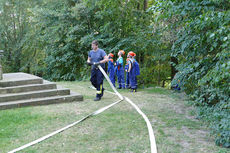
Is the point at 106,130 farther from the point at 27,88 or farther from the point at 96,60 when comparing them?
the point at 27,88

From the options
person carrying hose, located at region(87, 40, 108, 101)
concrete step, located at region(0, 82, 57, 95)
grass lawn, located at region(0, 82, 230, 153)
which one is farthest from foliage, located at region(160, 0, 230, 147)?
concrete step, located at region(0, 82, 57, 95)

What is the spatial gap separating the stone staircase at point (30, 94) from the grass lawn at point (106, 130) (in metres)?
0.36

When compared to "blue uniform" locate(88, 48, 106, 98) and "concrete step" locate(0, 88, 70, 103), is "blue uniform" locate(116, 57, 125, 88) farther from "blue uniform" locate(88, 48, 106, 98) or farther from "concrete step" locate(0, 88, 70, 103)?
"concrete step" locate(0, 88, 70, 103)

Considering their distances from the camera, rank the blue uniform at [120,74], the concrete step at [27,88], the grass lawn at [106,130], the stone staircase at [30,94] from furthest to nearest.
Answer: the blue uniform at [120,74] < the concrete step at [27,88] < the stone staircase at [30,94] < the grass lawn at [106,130]

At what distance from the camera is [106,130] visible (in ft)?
17.6

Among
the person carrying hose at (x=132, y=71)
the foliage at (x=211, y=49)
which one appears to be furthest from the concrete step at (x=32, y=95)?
the foliage at (x=211, y=49)

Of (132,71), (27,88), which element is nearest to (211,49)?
(27,88)

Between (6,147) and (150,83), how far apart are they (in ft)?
38.8

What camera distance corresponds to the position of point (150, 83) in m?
15.6

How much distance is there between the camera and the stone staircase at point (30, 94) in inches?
306

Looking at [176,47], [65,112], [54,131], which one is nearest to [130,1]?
[176,47]

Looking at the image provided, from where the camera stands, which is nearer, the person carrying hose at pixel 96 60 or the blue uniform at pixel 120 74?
the person carrying hose at pixel 96 60

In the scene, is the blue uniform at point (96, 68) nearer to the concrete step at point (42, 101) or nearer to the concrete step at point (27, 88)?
the concrete step at point (42, 101)

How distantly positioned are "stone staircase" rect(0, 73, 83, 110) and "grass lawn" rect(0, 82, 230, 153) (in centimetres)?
36
